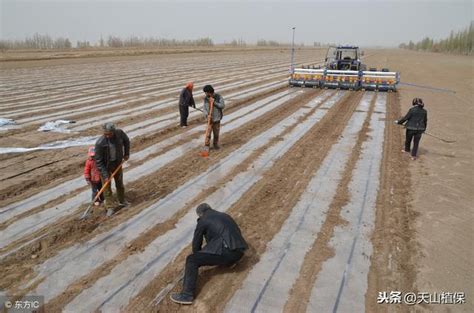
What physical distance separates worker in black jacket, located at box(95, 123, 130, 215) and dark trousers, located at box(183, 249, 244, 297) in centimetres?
218

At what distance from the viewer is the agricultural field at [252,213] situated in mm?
4109

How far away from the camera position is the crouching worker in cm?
393

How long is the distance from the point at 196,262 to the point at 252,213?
2.00 m

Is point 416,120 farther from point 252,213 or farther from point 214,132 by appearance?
point 252,213

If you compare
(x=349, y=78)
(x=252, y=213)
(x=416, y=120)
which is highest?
(x=349, y=78)

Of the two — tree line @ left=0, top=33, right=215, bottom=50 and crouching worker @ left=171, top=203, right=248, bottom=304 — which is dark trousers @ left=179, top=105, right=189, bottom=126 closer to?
crouching worker @ left=171, top=203, right=248, bottom=304

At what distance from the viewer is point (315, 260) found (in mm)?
4625

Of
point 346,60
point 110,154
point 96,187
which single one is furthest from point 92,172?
point 346,60

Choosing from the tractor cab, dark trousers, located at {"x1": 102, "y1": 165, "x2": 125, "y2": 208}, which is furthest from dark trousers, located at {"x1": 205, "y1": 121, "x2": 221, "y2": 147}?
the tractor cab

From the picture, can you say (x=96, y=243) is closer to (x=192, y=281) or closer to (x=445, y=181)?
(x=192, y=281)

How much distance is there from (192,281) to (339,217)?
2770mm

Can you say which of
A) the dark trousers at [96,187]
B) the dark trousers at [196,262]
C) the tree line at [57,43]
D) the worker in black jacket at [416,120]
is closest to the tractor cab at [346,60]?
the worker in black jacket at [416,120]

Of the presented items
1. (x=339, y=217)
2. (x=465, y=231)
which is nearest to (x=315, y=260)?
(x=339, y=217)

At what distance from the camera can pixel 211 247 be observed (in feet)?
13.3
